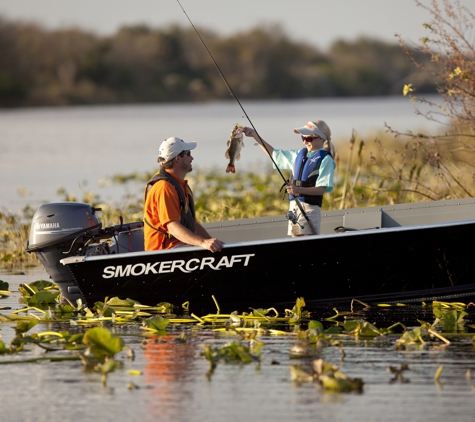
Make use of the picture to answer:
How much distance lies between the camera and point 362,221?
865cm

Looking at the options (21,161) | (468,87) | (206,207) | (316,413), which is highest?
(21,161)

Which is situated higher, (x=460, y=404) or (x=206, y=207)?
(x=206, y=207)

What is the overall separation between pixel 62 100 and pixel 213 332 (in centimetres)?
4340

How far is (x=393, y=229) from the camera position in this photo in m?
7.20

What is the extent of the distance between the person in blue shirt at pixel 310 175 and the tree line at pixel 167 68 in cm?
3892

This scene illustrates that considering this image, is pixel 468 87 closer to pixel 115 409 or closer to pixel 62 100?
pixel 115 409

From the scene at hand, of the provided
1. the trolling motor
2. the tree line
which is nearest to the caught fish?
the trolling motor

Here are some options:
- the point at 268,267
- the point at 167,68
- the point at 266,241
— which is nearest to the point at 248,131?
the point at 266,241

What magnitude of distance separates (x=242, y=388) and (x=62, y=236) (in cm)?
267

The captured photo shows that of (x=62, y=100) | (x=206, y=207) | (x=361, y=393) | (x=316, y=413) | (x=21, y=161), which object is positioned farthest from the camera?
(x=62, y=100)

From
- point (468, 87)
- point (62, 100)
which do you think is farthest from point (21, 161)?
point (62, 100)

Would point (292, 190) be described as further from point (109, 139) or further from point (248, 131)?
point (109, 139)

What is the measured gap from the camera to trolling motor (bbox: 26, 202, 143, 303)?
7488 mm

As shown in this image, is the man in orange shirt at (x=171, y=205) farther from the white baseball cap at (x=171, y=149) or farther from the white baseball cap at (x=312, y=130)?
the white baseball cap at (x=312, y=130)
